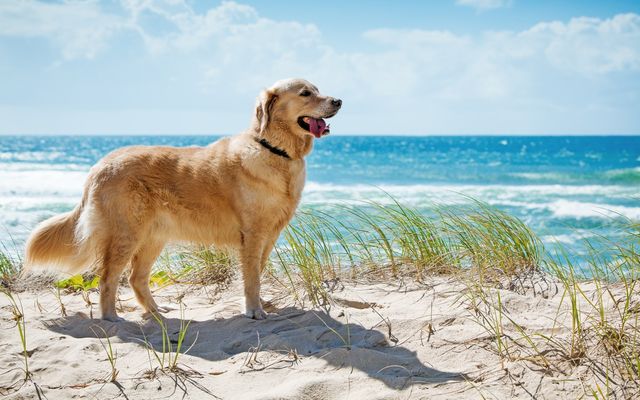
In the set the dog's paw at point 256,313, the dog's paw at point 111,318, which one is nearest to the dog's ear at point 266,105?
the dog's paw at point 256,313

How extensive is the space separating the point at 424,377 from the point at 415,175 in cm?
2953

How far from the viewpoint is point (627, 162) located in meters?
40.5

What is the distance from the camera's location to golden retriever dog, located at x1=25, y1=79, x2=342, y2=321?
4320 mm

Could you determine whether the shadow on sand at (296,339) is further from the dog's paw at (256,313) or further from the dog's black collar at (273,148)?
the dog's black collar at (273,148)

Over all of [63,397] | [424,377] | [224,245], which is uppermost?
[224,245]

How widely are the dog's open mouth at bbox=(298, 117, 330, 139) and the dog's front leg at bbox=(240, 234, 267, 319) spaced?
0.87m

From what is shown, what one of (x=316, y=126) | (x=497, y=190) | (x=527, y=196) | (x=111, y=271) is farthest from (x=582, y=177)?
(x=111, y=271)

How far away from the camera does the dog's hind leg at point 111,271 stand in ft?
14.3

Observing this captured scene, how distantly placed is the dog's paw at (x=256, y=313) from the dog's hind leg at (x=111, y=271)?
971mm

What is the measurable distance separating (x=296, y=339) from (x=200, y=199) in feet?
4.42

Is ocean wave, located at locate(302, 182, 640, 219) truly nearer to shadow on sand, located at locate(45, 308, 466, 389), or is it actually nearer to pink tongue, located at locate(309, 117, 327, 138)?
pink tongue, located at locate(309, 117, 327, 138)

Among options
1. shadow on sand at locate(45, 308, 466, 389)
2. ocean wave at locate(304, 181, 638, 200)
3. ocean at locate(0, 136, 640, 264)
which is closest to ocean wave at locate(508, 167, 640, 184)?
ocean at locate(0, 136, 640, 264)

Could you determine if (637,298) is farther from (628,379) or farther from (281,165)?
(281,165)

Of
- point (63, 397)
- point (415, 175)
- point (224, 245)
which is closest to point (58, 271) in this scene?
point (224, 245)
